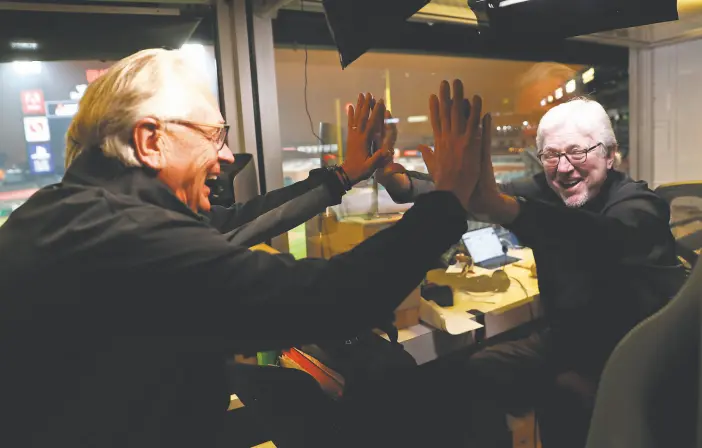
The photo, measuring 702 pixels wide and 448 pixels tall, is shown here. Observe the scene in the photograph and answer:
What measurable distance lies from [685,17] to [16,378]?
1.32 metres

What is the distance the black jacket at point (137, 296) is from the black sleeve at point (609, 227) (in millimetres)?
300

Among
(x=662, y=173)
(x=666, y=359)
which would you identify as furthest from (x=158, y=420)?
(x=662, y=173)

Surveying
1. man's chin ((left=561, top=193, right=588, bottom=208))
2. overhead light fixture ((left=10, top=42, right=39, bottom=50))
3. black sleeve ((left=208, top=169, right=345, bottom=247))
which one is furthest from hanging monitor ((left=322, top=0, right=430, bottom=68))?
overhead light fixture ((left=10, top=42, right=39, bottom=50))

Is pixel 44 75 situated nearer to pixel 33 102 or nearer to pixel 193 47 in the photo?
pixel 33 102

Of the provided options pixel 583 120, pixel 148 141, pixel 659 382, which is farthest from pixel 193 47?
pixel 659 382

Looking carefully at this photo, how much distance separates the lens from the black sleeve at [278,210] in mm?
1123

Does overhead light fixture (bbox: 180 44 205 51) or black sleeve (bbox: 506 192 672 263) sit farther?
overhead light fixture (bbox: 180 44 205 51)

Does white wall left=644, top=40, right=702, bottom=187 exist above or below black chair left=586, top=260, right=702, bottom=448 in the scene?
above

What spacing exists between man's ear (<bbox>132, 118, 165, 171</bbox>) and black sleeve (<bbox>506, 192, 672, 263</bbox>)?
594 mm

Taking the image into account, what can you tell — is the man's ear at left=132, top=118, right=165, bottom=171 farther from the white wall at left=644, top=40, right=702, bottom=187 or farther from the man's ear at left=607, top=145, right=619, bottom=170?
the white wall at left=644, top=40, right=702, bottom=187

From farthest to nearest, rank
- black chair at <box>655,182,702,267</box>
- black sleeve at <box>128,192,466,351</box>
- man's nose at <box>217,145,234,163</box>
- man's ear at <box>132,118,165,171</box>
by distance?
1. black chair at <box>655,182,702,267</box>
2. man's nose at <box>217,145,234,163</box>
3. man's ear at <box>132,118,165,171</box>
4. black sleeve at <box>128,192,466,351</box>

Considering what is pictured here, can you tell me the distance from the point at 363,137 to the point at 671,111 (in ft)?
6.56

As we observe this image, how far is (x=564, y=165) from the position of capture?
871mm

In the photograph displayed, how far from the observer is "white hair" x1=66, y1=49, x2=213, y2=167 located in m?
0.72
